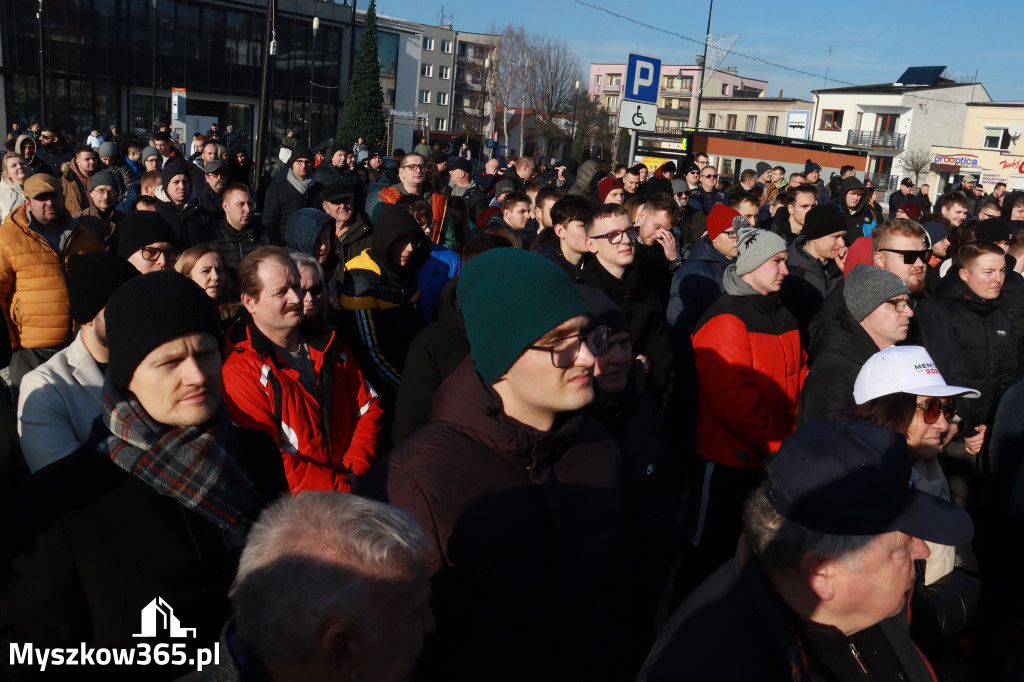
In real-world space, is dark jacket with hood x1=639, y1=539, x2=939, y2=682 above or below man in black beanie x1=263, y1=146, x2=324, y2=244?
below

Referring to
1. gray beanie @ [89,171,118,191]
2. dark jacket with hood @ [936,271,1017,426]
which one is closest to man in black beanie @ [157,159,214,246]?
gray beanie @ [89,171,118,191]

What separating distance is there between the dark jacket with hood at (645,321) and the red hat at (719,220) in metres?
1.68

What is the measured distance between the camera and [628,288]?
183 inches

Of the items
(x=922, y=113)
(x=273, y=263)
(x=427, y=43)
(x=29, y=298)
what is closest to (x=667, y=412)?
(x=273, y=263)

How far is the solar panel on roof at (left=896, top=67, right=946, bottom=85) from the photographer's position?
223ft

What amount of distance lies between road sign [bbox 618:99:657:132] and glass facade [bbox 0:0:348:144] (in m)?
38.7

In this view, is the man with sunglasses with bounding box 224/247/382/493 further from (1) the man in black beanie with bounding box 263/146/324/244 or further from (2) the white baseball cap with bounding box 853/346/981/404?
(1) the man in black beanie with bounding box 263/146/324/244

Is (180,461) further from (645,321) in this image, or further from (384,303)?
(645,321)

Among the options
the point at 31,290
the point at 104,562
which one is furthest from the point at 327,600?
the point at 31,290

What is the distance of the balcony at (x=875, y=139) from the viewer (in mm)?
64688

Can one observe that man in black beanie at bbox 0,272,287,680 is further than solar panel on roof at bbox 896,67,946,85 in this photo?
No

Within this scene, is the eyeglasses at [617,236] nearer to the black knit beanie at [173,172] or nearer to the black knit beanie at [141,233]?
the black knit beanie at [141,233]

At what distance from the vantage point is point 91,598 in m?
1.98

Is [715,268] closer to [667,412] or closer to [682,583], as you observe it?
[667,412]
